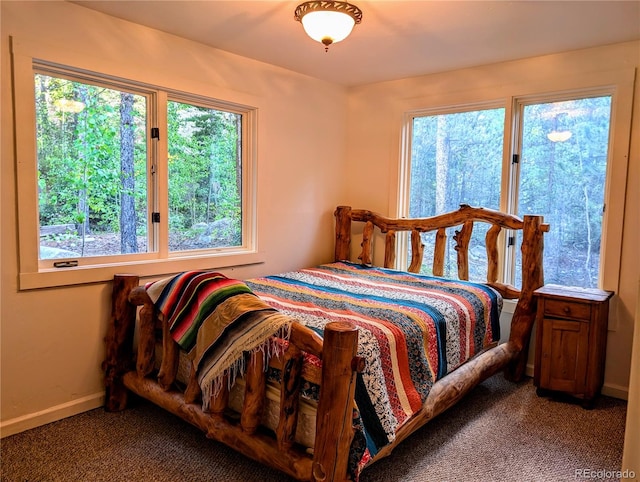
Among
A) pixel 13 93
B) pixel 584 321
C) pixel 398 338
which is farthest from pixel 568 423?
pixel 13 93

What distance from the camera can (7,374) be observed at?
7.70ft

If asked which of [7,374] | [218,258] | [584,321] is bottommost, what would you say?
[7,374]

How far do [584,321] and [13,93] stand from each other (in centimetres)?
345

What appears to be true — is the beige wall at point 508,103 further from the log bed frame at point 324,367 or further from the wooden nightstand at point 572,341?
the log bed frame at point 324,367

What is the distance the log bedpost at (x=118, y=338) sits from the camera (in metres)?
2.62

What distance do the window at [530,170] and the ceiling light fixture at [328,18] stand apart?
69.4 inches

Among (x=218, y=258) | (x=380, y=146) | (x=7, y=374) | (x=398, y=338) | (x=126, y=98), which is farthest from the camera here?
(x=380, y=146)

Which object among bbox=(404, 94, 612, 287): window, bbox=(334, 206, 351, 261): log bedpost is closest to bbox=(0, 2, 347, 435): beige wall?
bbox=(334, 206, 351, 261): log bedpost

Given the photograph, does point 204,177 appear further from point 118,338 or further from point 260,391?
point 260,391

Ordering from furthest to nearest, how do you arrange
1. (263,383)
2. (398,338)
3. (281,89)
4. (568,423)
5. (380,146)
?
(380,146)
(281,89)
(568,423)
(398,338)
(263,383)

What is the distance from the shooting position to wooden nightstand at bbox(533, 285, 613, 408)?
9.09 feet

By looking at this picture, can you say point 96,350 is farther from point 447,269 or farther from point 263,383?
point 447,269

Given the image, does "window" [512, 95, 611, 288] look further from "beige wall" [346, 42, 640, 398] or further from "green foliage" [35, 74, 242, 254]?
"green foliage" [35, 74, 242, 254]

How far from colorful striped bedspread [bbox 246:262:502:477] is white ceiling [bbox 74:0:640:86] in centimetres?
164
